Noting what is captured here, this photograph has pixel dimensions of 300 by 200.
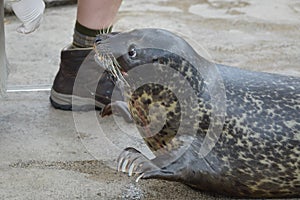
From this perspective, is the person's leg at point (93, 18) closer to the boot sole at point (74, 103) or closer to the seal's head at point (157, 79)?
the boot sole at point (74, 103)

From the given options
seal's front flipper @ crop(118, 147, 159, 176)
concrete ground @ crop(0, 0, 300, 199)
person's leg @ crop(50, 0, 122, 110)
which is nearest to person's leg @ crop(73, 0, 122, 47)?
Answer: person's leg @ crop(50, 0, 122, 110)

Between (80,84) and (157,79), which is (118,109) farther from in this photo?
(157,79)

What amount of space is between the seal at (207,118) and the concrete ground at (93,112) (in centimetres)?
18

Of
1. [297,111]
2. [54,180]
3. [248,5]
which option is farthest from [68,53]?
[248,5]

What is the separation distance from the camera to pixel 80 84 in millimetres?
3482

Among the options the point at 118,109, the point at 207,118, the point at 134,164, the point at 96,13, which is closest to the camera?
the point at 134,164

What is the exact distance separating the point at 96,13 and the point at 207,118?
1085 millimetres

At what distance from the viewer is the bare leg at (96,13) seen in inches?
134

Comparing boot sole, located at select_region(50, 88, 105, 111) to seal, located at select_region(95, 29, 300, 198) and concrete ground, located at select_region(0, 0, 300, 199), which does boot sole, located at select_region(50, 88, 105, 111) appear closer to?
concrete ground, located at select_region(0, 0, 300, 199)

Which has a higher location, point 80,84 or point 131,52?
point 131,52

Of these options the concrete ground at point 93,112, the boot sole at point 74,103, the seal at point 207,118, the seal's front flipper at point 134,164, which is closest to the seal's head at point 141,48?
the seal at point 207,118

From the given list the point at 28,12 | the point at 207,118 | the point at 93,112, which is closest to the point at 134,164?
the point at 207,118

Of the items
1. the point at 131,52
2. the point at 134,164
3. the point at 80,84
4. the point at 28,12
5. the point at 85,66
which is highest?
the point at 131,52

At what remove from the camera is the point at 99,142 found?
311cm
